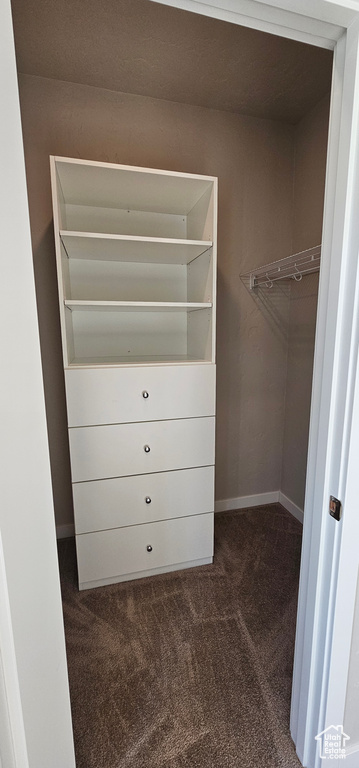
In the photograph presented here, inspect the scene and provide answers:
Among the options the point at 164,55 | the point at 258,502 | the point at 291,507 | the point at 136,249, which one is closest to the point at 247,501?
the point at 258,502

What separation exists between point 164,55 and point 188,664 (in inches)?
106

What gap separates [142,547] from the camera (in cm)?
182

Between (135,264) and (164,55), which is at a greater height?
(164,55)

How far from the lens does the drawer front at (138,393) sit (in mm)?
1575

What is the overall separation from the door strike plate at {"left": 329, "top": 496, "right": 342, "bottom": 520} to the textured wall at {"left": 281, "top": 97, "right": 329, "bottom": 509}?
142 cm

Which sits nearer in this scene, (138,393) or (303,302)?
(138,393)

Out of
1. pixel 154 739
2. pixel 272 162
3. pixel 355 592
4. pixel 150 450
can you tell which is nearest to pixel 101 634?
pixel 154 739

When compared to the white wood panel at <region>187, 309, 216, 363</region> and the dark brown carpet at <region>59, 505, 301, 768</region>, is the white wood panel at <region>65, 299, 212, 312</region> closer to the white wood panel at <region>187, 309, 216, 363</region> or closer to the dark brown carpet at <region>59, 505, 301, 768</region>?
the white wood panel at <region>187, 309, 216, 363</region>

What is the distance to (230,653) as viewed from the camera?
1.44 m

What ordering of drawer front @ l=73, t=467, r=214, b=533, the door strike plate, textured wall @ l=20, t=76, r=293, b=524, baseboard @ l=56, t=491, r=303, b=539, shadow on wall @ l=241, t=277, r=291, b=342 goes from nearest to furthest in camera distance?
1. the door strike plate
2. drawer front @ l=73, t=467, r=214, b=533
3. textured wall @ l=20, t=76, r=293, b=524
4. shadow on wall @ l=241, t=277, r=291, b=342
5. baseboard @ l=56, t=491, r=303, b=539

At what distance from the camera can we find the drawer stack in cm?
162

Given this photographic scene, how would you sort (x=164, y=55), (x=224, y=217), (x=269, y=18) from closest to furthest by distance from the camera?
(x=269, y=18), (x=164, y=55), (x=224, y=217)

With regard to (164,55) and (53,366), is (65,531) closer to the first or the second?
(53,366)

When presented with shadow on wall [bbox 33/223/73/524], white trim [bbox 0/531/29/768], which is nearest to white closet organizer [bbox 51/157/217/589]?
shadow on wall [bbox 33/223/73/524]
